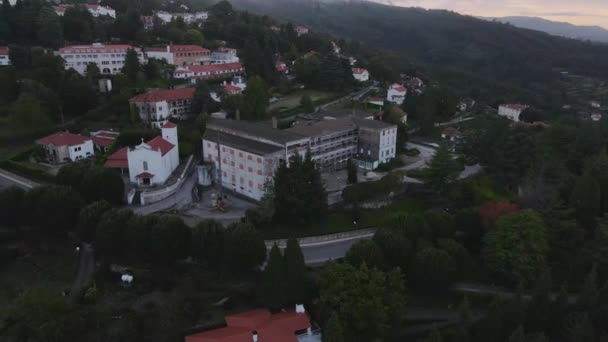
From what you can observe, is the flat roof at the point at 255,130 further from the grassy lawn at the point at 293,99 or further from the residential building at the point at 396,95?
the residential building at the point at 396,95

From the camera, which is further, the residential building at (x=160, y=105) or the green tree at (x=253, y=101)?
the green tree at (x=253, y=101)

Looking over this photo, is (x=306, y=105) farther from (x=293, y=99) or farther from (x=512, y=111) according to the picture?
(x=512, y=111)

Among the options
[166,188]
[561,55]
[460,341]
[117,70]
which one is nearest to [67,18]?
[117,70]

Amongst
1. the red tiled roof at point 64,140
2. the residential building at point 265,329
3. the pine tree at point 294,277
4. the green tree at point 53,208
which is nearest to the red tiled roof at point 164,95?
the red tiled roof at point 64,140

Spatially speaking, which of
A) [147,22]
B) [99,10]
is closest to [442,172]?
[147,22]

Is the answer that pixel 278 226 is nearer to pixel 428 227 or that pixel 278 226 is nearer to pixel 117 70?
pixel 428 227

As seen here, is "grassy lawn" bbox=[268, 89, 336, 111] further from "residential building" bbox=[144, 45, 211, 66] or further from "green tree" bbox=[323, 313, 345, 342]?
"green tree" bbox=[323, 313, 345, 342]
